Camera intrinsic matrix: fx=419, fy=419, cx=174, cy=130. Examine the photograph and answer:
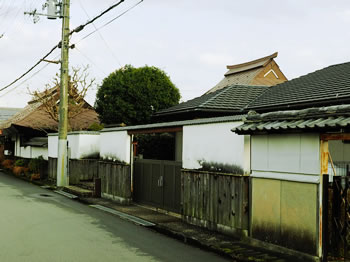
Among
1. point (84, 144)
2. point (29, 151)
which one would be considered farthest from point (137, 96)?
point (29, 151)

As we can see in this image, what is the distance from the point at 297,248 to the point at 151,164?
290 inches

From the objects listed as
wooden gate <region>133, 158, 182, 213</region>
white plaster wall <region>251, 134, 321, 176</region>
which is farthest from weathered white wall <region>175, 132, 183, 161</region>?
white plaster wall <region>251, 134, 321, 176</region>

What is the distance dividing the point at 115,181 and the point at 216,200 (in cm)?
663

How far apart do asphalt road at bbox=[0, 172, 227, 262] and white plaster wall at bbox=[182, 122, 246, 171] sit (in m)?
2.18

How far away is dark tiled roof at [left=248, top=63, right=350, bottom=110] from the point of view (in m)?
12.5

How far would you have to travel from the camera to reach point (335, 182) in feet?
23.7

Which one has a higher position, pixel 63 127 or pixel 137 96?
pixel 137 96

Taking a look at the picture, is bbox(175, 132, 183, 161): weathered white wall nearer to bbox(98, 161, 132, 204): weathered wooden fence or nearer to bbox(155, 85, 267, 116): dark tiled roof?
bbox(155, 85, 267, 116): dark tiled roof

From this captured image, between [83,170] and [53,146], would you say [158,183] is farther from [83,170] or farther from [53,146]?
[53,146]

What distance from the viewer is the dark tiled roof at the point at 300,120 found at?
6.81 m

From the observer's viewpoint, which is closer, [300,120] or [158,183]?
[300,120]

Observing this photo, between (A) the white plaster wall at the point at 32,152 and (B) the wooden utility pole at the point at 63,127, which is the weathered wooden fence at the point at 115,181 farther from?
(A) the white plaster wall at the point at 32,152

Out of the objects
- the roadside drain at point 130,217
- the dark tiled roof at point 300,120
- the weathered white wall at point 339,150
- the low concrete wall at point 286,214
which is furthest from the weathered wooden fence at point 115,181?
the weathered white wall at point 339,150

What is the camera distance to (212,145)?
34.2 ft
